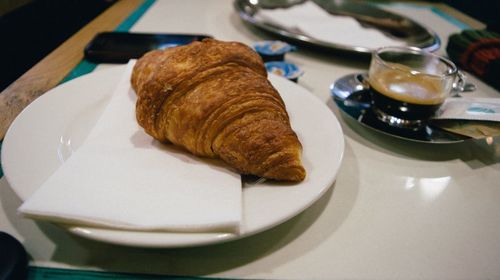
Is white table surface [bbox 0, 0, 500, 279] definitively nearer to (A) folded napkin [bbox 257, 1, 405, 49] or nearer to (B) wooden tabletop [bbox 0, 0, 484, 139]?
(B) wooden tabletop [bbox 0, 0, 484, 139]

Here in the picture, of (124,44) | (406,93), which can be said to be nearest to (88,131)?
(124,44)

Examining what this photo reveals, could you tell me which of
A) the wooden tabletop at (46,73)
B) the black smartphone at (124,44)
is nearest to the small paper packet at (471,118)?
the black smartphone at (124,44)

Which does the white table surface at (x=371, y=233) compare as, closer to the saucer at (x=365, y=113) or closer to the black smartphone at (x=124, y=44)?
the saucer at (x=365, y=113)

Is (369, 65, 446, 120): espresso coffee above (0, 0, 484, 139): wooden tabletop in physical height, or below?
below

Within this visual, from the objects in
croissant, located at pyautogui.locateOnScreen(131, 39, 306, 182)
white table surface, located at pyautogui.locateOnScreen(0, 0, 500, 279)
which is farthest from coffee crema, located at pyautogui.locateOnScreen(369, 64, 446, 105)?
croissant, located at pyautogui.locateOnScreen(131, 39, 306, 182)

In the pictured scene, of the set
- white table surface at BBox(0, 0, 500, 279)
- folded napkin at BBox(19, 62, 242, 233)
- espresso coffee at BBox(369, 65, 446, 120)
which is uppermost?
folded napkin at BBox(19, 62, 242, 233)

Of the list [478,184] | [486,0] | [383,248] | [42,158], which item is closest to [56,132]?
[42,158]

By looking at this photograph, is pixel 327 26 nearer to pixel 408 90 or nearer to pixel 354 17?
pixel 354 17

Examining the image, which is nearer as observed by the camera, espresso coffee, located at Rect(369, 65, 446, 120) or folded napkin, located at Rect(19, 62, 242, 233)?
folded napkin, located at Rect(19, 62, 242, 233)
